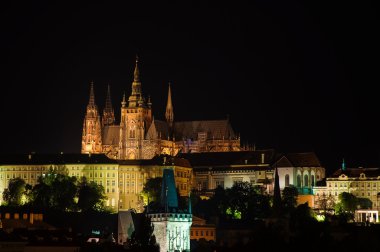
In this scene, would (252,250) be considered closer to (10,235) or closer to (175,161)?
(10,235)

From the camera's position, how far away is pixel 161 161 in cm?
19175

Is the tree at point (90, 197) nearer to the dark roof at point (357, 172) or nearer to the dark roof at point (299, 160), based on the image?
the dark roof at point (299, 160)

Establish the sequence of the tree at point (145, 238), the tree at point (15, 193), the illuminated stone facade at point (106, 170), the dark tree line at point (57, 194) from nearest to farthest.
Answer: the tree at point (145, 238) → the dark tree line at point (57, 194) → the tree at point (15, 193) → the illuminated stone facade at point (106, 170)

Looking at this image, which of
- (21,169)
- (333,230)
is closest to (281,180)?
(21,169)

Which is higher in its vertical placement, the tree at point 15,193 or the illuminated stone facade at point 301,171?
the illuminated stone facade at point 301,171

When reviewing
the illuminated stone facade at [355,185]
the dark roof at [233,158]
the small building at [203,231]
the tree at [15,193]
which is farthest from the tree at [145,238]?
the dark roof at [233,158]

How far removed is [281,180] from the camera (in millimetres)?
186000

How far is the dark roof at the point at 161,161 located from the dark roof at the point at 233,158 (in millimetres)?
3484

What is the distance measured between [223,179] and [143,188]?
15.8 m

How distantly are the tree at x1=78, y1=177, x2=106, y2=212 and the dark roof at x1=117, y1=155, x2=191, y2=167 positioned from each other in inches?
441

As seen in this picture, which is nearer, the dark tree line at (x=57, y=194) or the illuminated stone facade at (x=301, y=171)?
the dark tree line at (x=57, y=194)

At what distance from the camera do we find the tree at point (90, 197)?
168875 millimetres

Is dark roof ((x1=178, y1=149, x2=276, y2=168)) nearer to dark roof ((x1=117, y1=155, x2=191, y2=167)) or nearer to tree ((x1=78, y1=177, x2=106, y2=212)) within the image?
dark roof ((x1=117, y1=155, x2=191, y2=167))

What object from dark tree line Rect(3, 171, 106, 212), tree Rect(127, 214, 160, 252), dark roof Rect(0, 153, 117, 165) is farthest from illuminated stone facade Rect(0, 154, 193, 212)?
tree Rect(127, 214, 160, 252)
